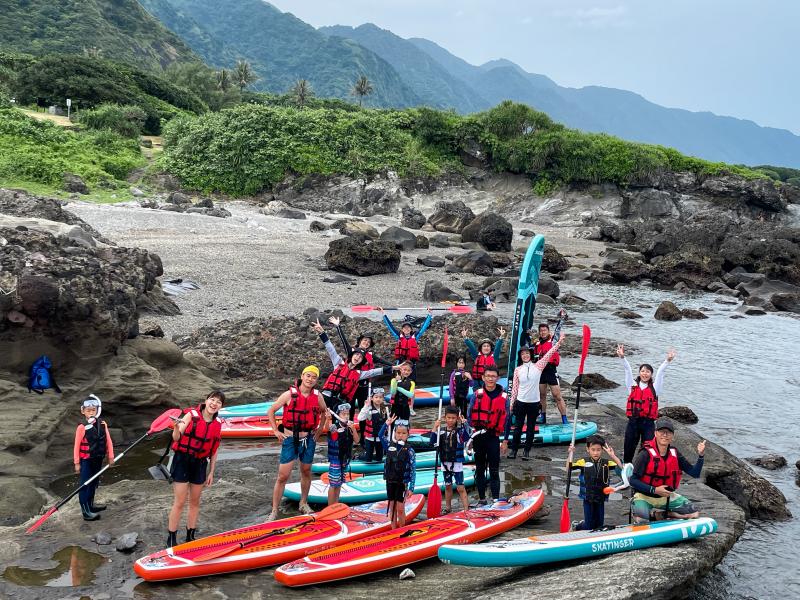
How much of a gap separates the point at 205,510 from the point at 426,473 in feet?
11.2

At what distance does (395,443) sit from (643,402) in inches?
162

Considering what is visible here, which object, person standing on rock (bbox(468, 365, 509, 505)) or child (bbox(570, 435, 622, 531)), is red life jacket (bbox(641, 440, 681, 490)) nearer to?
child (bbox(570, 435, 622, 531))

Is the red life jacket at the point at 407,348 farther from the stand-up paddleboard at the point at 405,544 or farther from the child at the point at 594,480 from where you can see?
the child at the point at 594,480

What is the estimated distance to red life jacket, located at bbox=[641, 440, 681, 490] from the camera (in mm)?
8344

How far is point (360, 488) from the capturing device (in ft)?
35.0

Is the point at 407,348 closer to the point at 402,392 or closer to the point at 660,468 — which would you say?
the point at 402,392

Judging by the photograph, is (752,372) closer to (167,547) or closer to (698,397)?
(698,397)

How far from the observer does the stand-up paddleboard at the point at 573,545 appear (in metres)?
7.73

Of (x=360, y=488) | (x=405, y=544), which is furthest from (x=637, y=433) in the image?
(x=405, y=544)

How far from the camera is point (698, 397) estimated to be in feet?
61.9

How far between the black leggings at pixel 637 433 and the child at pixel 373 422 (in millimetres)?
3588

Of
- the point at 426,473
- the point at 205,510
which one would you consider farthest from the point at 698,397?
the point at 205,510

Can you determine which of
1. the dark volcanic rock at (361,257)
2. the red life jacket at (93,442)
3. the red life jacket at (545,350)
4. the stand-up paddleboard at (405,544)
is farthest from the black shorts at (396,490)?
the dark volcanic rock at (361,257)

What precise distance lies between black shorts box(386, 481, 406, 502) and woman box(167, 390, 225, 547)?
2050mm
